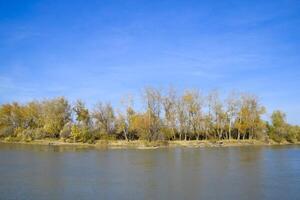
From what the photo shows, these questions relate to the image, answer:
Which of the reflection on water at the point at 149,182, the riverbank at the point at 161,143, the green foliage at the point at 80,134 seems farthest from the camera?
the green foliage at the point at 80,134

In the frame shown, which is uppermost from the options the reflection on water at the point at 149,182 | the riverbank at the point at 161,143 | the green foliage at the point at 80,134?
the green foliage at the point at 80,134

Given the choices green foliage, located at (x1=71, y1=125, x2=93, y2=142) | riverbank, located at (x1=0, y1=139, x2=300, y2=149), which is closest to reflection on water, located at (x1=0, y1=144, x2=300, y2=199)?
riverbank, located at (x1=0, y1=139, x2=300, y2=149)

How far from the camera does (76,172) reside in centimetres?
3020

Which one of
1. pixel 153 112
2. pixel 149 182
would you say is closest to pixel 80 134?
pixel 153 112

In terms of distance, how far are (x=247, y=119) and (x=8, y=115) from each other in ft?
211

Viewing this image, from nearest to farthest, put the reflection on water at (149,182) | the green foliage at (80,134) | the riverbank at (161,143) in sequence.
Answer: the reflection on water at (149,182), the riverbank at (161,143), the green foliage at (80,134)

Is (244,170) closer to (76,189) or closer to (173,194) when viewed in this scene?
(173,194)

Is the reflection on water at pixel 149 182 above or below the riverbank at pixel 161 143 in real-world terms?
below

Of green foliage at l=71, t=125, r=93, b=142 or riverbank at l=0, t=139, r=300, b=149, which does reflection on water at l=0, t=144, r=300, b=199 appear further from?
green foliage at l=71, t=125, r=93, b=142

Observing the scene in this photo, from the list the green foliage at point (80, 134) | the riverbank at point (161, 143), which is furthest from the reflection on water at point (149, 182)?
the green foliage at point (80, 134)

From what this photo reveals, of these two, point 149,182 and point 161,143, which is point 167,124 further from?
point 149,182

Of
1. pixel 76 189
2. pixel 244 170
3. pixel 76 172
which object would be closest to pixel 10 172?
pixel 76 172

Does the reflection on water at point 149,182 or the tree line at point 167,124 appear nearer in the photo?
the reflection on water at point 149,182

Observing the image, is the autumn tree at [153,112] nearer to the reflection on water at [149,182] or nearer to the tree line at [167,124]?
the tree line at [167,124]
